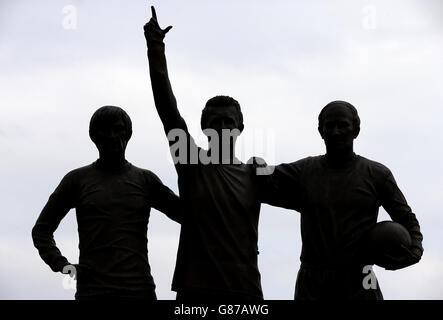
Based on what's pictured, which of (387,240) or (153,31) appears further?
(153,31)

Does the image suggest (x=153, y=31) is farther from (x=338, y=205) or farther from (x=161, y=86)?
(x=338, y=205)

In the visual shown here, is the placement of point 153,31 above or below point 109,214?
above

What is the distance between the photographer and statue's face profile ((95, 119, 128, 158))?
19.3 meters

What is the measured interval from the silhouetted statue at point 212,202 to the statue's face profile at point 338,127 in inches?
40.3

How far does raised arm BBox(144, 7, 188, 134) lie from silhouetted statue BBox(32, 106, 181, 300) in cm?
82

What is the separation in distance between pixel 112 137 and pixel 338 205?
291 centimetres

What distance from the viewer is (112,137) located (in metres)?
19.3

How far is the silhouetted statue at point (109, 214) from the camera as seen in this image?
19.0m

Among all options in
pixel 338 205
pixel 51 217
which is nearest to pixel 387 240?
pixel 338 205

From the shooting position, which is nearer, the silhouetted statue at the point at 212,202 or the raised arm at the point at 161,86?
the silhouetted statue at the point at 212,202

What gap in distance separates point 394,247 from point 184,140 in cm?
282

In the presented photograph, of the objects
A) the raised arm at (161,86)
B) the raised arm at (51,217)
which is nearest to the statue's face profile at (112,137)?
the raised arm at (51,217)

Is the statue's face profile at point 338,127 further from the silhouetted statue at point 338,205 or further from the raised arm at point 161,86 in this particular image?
the raised arm at point 161,86
